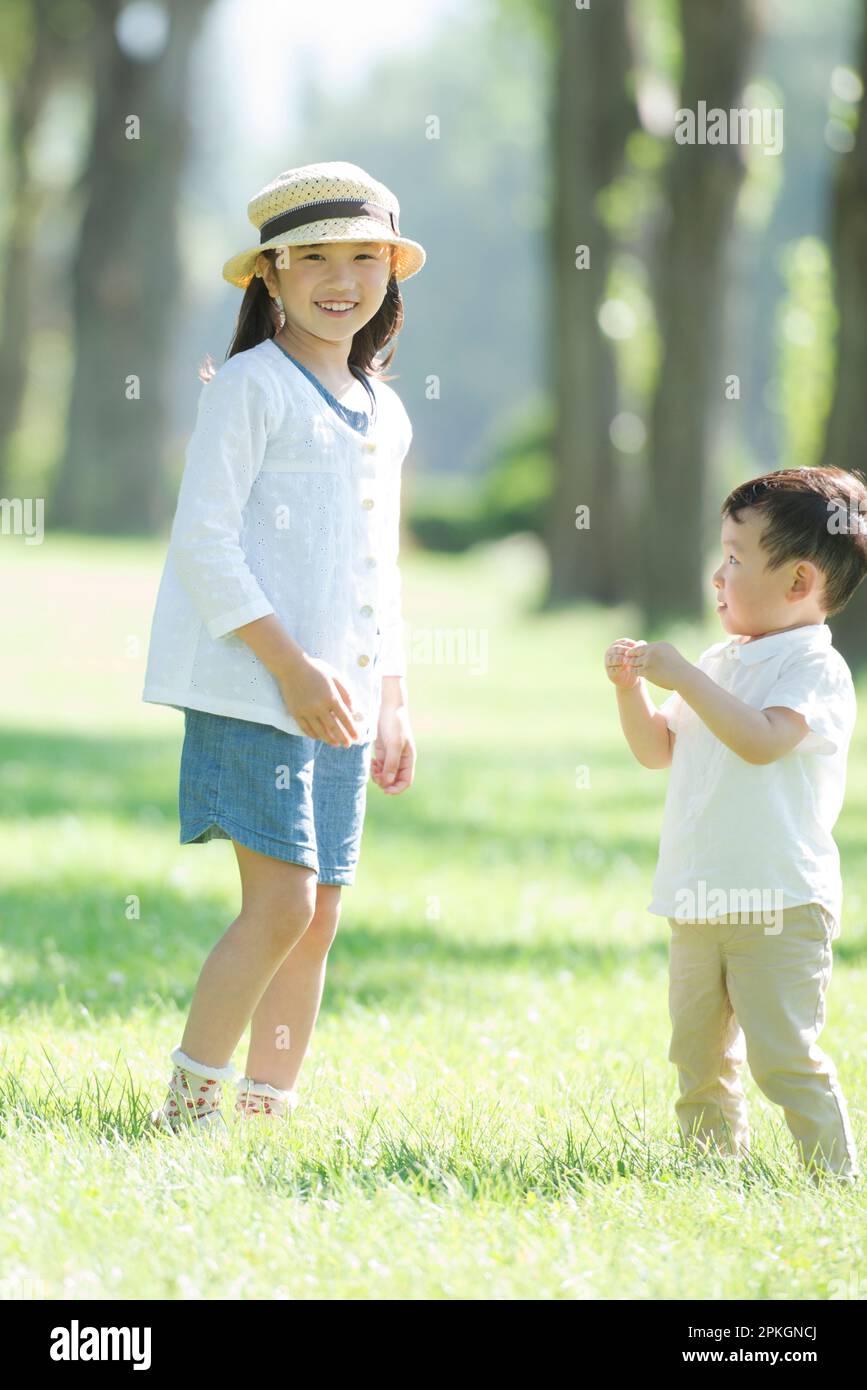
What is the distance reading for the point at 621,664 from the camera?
11.4ft

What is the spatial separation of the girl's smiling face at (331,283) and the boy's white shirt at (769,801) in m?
1.05

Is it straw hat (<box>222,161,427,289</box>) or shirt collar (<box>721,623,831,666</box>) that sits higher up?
straw hat (<box>222,161,427,289</box>)

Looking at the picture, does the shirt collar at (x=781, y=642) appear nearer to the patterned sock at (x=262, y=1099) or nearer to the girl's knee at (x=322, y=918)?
the girl's knee at (x=322, y=918)

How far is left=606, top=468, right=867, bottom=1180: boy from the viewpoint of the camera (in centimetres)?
343

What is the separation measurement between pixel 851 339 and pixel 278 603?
10.7m

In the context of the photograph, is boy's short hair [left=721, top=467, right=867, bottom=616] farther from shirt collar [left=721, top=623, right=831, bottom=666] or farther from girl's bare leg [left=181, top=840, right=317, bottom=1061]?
girl's bare leg [left=181, top=840, right=317, bottom=1061]

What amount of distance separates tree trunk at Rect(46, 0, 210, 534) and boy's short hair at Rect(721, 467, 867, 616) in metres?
23.3

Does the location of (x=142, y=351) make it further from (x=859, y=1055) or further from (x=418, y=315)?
(x=418, y=315)

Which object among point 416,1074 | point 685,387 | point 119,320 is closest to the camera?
point 416,1074

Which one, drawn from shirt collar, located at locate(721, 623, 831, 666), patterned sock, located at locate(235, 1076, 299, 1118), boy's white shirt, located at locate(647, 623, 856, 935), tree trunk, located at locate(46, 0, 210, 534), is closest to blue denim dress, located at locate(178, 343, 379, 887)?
patterned sock, located at locate(235, 1076, 299, 1118)

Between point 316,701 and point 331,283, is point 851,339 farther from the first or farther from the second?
point 316,701

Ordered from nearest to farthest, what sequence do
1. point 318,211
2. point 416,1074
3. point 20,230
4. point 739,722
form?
1. point 739,722
2. point 318,211
3. point 416,1074
4. point 20,230

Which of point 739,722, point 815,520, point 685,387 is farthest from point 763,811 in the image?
point 685,387

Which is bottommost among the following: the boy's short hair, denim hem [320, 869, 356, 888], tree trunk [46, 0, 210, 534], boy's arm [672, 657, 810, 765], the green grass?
the green grass
